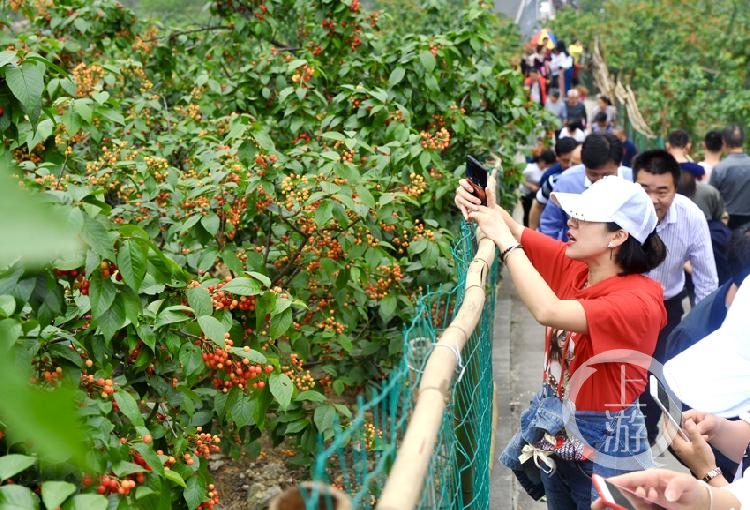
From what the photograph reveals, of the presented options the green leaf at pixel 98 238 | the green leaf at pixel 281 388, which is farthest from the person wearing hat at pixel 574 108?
the green leaf at pixel 98 238

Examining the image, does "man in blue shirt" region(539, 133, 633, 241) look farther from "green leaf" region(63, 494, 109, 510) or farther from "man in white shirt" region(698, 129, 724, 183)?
"green leaf" region(63, 494, 109, 510)

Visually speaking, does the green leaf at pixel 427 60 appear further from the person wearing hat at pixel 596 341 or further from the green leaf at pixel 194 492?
the green leaf at pixel 194 492

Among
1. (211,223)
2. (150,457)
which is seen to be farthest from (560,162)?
(150,457)

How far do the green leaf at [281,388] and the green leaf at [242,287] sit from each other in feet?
0.90

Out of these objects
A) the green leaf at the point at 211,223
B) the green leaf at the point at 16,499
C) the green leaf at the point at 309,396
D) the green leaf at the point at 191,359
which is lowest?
the green leaf at the point at 309,396

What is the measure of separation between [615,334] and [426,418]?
1.11 meters

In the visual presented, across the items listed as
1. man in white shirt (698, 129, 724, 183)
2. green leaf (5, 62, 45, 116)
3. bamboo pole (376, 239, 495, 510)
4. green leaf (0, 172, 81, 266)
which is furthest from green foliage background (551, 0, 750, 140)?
green leaf (0, 172, 81, 266)

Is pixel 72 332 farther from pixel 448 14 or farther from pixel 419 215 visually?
pixel 448 14

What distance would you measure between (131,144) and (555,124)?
5695mm

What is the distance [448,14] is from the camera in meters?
12.4

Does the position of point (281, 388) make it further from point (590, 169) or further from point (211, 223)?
point (590, 169)

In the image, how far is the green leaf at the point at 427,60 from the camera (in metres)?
5.79

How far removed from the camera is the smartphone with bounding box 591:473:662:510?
1.96m

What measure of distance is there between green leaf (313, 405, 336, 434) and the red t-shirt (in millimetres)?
1172
